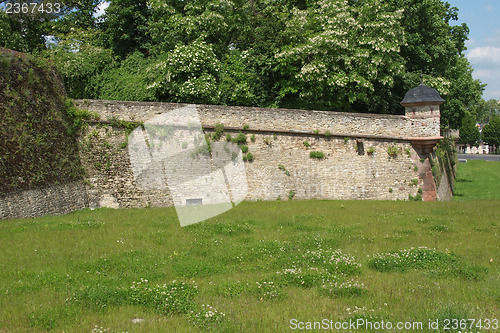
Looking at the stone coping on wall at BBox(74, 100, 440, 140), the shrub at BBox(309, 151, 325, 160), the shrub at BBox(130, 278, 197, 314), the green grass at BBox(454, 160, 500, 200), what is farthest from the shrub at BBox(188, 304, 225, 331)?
the green grass at BBox(454, 160, 500, 200)

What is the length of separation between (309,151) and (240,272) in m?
11.0

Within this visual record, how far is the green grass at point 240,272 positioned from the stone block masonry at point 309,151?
4.82 m

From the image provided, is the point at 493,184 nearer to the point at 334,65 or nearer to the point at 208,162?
the point at 334,65

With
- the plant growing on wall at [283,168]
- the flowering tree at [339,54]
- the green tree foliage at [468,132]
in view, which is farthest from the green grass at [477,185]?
the green tree foliage at [468,132]

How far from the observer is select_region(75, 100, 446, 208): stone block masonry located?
16000 millimetres

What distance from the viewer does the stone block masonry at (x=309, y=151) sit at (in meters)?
16.0

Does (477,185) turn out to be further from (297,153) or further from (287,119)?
(287,119)

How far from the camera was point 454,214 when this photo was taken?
1295 centimetres

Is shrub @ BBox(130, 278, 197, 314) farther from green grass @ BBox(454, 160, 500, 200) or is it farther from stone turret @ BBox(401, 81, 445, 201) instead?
green grass @ BBox(454, 160, 500, 200)

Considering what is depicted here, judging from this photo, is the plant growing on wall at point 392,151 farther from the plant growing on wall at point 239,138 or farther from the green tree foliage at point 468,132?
the green tree foliage at point 468,132

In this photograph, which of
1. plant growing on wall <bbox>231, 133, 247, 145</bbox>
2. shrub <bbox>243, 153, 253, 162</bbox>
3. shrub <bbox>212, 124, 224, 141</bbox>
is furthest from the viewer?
shrub <bbox>243, 153, 253, 162</bbox>

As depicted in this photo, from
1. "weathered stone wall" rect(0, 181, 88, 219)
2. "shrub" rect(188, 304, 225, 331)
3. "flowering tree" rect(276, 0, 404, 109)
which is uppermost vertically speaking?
"flowering tree" rect(276, 0, 404, 109)

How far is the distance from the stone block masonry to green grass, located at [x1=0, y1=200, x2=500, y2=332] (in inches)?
190

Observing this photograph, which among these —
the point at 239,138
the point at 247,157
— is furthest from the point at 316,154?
the point at 239,138
